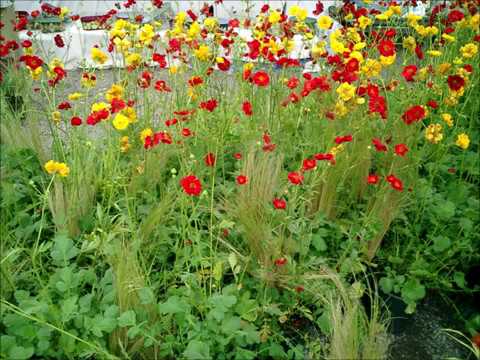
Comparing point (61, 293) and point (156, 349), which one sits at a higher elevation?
point (61, 293)

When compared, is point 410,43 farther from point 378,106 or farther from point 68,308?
point 68,308

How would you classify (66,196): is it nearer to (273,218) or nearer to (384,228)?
(273,218)

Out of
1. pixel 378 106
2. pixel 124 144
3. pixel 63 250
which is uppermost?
pixel 378 106

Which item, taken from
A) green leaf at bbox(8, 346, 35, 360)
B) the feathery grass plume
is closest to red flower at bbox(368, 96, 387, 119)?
the feathery grass plume

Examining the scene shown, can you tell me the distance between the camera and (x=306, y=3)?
5.17 metres

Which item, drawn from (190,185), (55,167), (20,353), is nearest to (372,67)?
(190,185)

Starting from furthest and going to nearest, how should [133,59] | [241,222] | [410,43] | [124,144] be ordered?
[410,43] → [133,59] → [124,144] → [241,222]

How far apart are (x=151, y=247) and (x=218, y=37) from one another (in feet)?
3.86

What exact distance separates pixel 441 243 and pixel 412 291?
0.76 ft

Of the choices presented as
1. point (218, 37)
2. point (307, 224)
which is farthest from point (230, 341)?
point (218, 37)

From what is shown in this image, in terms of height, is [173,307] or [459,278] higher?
[173,307]

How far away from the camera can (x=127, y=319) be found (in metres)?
1.45

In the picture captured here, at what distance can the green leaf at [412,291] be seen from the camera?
1.86 metres

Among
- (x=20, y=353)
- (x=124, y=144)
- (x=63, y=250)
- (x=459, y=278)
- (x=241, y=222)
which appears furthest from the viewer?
(x=124, y=144)
